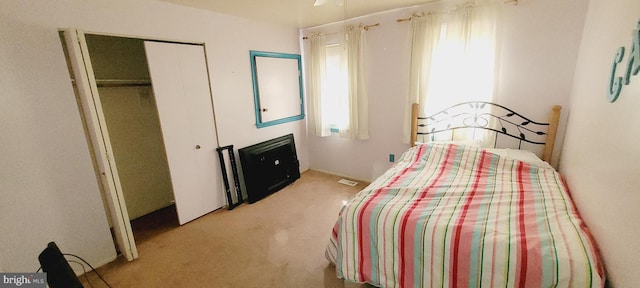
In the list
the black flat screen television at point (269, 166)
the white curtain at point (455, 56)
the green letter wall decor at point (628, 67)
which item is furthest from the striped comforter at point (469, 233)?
the black flat screen television at point (269, 166)

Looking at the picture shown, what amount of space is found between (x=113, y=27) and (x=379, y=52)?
267cm

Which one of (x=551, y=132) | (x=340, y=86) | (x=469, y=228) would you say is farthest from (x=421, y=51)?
(x=469, y=228)

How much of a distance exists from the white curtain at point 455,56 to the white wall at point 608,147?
641mm

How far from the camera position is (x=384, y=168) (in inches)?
138

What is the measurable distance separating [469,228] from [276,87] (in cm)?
288

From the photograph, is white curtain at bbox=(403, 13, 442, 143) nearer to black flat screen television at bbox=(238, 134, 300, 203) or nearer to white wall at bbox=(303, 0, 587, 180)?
white wall at bbox=(303, 0, 587, 180)

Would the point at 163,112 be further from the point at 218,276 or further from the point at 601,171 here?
the point at 601,171

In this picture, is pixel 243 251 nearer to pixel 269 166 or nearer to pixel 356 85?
pixel 269 166

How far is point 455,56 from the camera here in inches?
103

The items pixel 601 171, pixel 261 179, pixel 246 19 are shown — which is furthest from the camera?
pixel 261 179

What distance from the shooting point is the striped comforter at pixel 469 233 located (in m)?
1.17

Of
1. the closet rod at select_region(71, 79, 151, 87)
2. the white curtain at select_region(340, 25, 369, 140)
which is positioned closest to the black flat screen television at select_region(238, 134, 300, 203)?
the white curtain at select_region(340, 25, 369, 140)

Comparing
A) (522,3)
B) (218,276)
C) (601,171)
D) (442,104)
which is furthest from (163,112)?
(522,3)

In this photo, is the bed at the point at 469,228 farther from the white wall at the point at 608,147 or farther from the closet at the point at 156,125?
the closet at the point at 156,125
